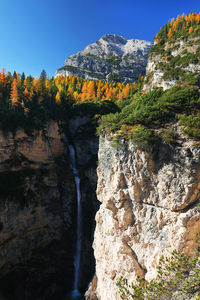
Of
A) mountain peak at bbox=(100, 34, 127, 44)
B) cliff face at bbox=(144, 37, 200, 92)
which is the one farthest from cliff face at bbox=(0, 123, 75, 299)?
mountain peak at bbox=(100, 34, 127, 44)

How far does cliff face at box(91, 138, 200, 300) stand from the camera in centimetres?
1137

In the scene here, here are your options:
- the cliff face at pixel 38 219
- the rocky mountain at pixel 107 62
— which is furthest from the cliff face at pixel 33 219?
the rocky mountain at pixel 107 62

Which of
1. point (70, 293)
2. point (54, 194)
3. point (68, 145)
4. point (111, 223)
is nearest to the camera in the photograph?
point (111, 223)

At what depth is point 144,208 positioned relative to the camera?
1416 centimetres

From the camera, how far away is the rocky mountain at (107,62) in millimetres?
121256

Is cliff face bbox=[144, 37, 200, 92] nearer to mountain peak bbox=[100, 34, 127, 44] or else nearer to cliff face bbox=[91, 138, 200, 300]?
cliff face bbox=[91, 138, 200, 300]

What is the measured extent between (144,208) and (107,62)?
141 m

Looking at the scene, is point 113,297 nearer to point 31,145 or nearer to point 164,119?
point 164,119

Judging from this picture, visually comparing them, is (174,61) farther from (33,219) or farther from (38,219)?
(33,219)

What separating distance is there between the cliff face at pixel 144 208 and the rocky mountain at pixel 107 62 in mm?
112625

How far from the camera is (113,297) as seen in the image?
52.2ft

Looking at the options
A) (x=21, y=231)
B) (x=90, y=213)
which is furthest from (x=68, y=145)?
(x=21, y=231)

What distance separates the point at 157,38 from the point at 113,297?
146 ft

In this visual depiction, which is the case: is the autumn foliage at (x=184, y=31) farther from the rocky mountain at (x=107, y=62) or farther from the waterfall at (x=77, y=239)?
the rocky mountain at (x=107, y=62)
